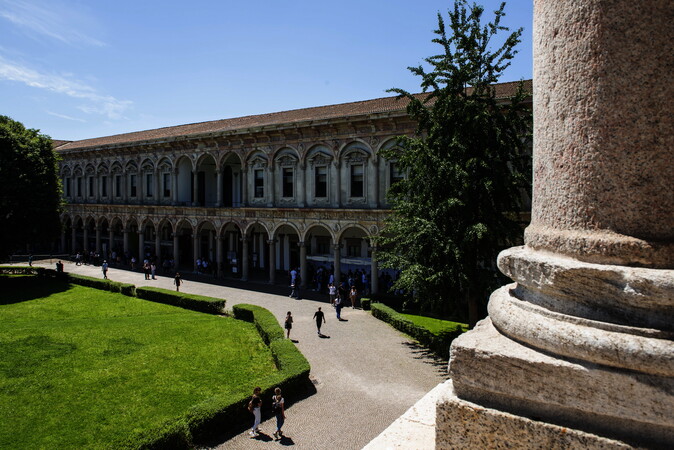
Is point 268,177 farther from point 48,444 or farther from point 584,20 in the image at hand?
point 584,20

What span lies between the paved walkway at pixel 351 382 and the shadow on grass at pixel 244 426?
8 cm

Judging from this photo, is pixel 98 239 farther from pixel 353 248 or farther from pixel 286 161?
pixel 353 248

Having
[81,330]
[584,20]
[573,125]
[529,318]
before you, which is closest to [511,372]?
[529,318]

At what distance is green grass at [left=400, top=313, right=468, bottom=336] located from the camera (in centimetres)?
1752

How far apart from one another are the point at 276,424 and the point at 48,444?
4.57 meters

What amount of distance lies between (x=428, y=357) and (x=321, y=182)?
578 inches

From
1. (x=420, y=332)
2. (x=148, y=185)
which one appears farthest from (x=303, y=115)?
(x=420, y=332)

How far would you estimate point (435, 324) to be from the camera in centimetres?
1888

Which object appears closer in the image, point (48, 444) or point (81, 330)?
point (48, 444)

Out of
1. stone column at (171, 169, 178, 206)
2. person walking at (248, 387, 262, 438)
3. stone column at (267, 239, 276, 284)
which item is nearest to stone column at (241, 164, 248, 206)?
stone column at (267, 239, 276, 284)

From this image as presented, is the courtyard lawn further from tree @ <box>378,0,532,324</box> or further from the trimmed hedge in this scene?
tree @ <box>378,0,532,324</box>

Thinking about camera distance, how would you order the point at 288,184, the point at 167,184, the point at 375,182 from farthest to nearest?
the point at 167,184
the point at 288,184
the point at 375,182

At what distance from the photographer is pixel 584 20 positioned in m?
2.46

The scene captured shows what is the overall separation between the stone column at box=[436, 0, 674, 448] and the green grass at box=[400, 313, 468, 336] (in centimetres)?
1491
